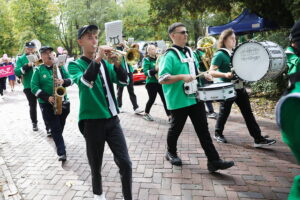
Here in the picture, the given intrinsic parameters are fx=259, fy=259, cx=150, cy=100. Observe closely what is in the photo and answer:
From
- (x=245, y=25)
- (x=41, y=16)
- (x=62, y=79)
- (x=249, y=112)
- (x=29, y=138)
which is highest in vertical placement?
(x=41, y=16)

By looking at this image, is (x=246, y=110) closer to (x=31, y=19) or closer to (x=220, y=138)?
(x=220, y=138)

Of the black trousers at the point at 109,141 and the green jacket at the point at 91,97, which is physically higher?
the green jacket at the point at 91,97

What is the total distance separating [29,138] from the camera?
20.4ft

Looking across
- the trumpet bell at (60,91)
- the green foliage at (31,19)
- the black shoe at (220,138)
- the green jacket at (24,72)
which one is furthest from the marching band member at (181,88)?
the green foliage at (31,19)

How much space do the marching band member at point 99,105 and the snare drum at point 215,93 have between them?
1.18 meters

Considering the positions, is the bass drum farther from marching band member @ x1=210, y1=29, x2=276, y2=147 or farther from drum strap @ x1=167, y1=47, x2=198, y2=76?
drum strap @ x1=167, y1=47, x2=198, y2=76

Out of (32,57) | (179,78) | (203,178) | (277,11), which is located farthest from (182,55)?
(277,11)

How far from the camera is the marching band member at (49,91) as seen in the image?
4.61 m

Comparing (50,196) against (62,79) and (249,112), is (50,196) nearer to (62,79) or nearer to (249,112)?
(62,79)

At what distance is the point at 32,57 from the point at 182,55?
4082 millimetres

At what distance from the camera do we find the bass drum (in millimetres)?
3436

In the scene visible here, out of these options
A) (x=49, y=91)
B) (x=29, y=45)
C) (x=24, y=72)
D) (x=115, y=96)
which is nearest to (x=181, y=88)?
(x=115, y=96)

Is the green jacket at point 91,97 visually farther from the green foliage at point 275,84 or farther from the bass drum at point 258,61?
the green foliage at point 275,84

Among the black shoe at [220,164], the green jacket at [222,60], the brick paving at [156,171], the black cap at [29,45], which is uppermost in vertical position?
the black cap at [29,45]
